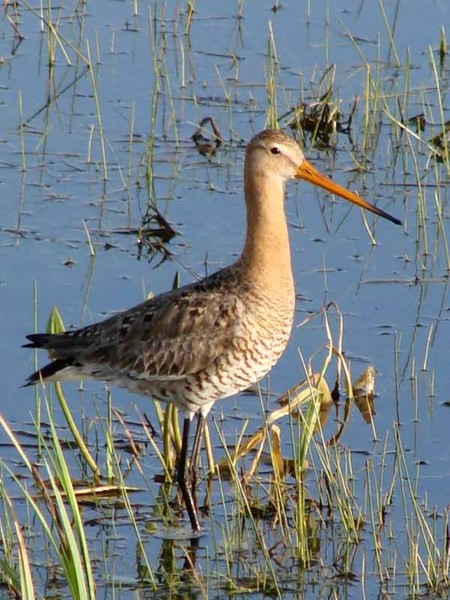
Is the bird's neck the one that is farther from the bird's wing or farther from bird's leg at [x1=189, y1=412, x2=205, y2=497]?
bird's leg at [x1=189, y1=412, x2=205, y2=497]

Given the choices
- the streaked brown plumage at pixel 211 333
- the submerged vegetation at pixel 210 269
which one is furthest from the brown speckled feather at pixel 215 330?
the submerged vegetation at pixel 210 269

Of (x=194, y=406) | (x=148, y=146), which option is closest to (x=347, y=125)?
(x=148, y=146)

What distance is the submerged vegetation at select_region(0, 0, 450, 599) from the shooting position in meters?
7.57

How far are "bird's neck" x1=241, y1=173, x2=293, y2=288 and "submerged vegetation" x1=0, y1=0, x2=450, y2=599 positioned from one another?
394 mm

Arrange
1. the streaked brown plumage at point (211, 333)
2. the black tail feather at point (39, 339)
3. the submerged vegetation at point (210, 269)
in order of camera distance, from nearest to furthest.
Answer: the submerged vegetation at point (210, 269), the streaked brown plumage at point (211, 333), the black tail feather at point (39, 339)

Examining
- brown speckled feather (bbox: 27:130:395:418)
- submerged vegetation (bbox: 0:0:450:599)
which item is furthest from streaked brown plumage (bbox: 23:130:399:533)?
submerged vegetation (bbox: 0:0:450:599)

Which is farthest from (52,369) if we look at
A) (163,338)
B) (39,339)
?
(163,338)

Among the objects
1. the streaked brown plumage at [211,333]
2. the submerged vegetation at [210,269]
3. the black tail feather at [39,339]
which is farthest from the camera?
the black tail feather at [39,339]

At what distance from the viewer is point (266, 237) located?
814 centimetres

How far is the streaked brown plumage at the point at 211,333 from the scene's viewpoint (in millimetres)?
8047

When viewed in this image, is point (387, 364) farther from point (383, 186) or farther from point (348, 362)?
point (383, 186)

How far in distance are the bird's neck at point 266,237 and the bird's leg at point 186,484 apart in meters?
0.75

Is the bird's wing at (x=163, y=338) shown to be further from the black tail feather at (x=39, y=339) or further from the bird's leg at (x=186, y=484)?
the bird's leg at (x=186, y=484)

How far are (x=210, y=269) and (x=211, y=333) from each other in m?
2.35
